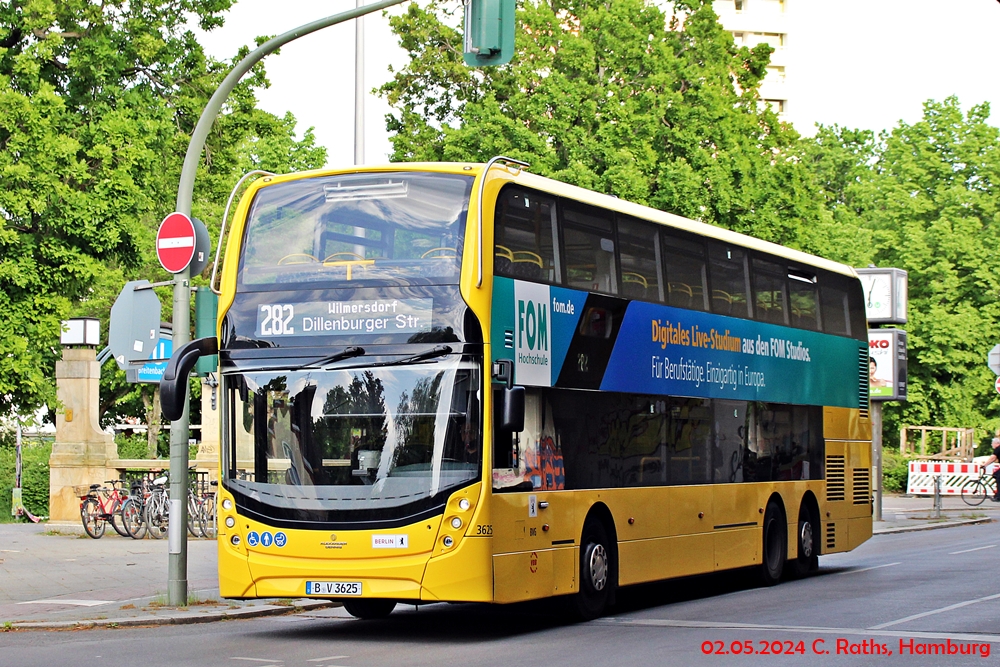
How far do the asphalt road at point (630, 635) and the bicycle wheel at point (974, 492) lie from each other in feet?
82.1

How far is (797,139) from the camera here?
153 ft

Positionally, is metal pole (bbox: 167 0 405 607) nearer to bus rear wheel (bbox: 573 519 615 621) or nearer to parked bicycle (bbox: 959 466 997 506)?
bus rear wheel (bbox: 573 519 615 621)

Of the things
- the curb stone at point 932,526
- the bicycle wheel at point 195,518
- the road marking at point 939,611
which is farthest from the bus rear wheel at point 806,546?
the bicycle wheel at point 195,518

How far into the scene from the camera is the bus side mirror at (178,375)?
43.6ft

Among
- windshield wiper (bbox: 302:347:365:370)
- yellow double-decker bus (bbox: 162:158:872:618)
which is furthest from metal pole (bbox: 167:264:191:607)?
windshield wiper (bbox: 302:347:365:370)

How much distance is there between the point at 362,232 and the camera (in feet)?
44.0

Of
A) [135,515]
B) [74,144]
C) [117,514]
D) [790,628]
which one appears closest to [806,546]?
[790,628]

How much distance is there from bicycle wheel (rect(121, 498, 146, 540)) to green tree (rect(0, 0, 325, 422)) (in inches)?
112

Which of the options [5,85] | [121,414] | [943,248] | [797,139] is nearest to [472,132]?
[797,139]

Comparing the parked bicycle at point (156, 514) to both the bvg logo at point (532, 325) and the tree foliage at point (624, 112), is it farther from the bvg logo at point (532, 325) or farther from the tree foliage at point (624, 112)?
the tree foliage at point (624, 112)

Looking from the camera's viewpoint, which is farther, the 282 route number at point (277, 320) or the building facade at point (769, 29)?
the building facade at point (769, 29)

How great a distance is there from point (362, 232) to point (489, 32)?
8.21 ft

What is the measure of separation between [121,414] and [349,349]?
175 ft

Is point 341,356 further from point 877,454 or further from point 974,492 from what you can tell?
point 974,492
